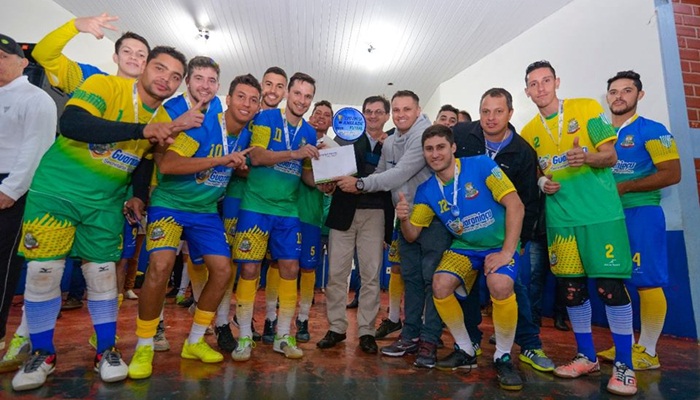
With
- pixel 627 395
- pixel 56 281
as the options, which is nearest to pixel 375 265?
pixel 627 395

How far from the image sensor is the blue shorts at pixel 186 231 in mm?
2064

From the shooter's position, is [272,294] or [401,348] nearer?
[401,348]

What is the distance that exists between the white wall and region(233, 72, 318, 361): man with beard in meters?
3.21

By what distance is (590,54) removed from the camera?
4.70 metres

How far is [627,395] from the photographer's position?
1.93 meters

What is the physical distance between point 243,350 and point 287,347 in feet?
0.83

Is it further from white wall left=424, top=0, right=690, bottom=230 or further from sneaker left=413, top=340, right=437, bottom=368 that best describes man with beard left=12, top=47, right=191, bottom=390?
white wall left=424, top=0, right=690, bottom=230

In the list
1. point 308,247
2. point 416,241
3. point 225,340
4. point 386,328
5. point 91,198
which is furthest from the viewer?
point 386,328

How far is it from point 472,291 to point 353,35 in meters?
5.22

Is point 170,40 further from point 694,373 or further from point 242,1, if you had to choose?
point 694,373

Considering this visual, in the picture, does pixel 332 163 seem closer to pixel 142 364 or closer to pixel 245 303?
pixel 245 303

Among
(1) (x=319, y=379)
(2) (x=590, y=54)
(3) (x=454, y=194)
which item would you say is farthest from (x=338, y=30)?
(1) (x=319, y=379)

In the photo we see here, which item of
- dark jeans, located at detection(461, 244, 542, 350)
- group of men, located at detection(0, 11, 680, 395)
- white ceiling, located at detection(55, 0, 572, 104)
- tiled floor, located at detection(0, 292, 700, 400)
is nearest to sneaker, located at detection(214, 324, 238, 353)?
group of men, located at detection(0, 11, 680, 395)

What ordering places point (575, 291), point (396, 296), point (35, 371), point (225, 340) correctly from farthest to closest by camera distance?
point (396, 296) → point (225, 340) → point (575, 291) → point (35, 371)
